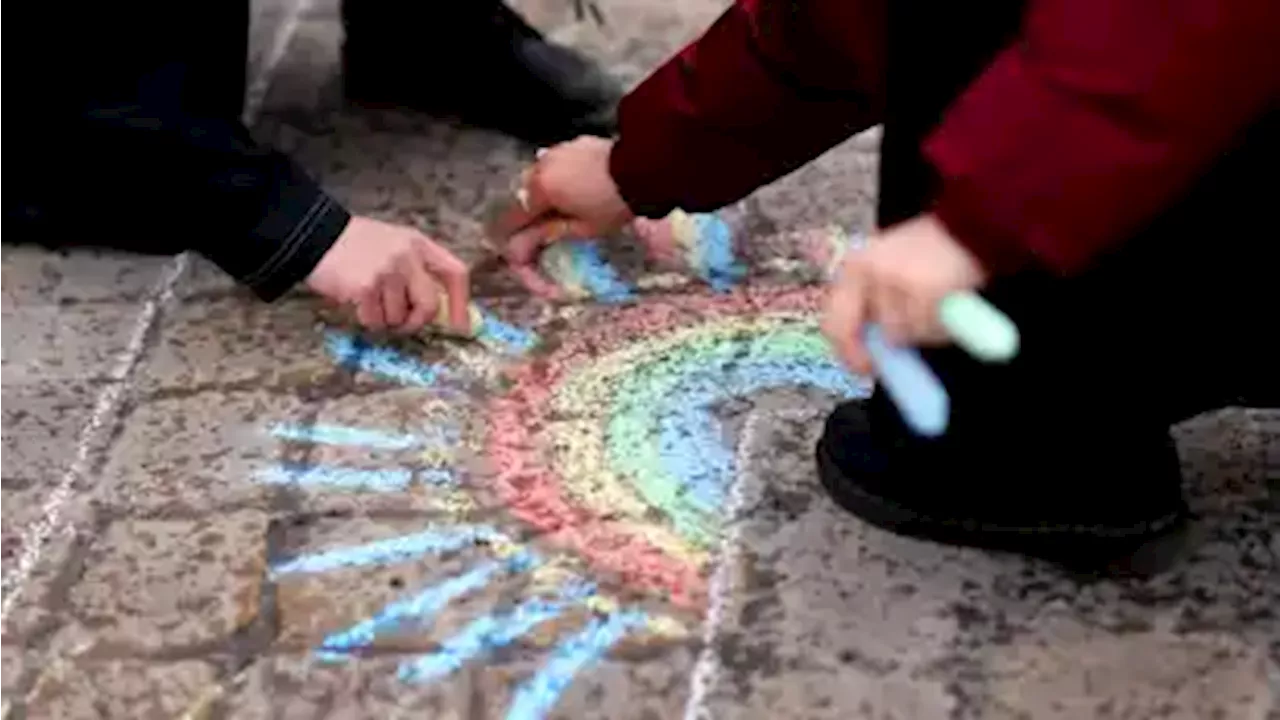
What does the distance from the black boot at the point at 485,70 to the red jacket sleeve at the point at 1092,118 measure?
0.82m

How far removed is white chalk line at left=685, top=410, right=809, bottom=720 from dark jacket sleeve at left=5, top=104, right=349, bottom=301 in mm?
333

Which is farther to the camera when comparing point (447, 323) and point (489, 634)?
point (447, 323)

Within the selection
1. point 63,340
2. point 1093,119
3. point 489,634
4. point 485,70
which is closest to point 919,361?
point 1093,119

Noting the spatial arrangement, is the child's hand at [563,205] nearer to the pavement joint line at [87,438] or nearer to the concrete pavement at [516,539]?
the concrete pavement at [516,539]

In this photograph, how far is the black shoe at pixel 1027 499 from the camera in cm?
133

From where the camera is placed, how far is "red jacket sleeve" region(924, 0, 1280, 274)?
106cm

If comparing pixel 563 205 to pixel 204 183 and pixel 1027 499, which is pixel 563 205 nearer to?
pixel 204 183

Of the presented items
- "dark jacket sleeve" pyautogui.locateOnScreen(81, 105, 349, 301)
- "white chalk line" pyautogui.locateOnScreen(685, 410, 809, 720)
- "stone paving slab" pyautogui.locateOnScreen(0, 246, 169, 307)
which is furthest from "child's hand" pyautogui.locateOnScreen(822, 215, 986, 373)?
"stone paving slab" pyautogui.locateOnScreen(0, 246, 169, 307)

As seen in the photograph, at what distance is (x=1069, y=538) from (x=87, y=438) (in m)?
0.60

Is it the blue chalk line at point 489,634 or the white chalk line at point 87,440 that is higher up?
the blue chalk line at point 489,634

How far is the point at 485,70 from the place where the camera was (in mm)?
1934

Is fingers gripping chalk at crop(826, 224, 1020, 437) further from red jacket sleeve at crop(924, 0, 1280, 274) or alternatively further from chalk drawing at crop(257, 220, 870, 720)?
chalk drawing at crop(257, 220, 870, 720)

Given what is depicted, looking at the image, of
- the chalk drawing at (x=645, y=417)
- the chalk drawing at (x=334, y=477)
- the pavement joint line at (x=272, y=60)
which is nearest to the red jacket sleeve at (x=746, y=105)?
the chalk drawing at (x=645, y=417)

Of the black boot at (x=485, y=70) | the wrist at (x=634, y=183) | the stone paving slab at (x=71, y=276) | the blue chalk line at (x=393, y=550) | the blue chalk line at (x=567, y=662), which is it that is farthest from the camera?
the black boot at (x=485, y=70)
